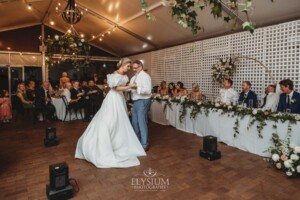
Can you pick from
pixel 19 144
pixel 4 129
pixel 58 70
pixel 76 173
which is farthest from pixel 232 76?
pixel 58 70

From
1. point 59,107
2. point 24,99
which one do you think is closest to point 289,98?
point 59,107

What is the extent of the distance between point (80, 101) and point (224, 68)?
475cm

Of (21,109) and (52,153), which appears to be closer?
(52,153)

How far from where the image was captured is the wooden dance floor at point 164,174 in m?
2.62

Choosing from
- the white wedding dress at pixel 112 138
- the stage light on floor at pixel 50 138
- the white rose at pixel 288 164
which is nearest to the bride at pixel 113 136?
the white wedding dress at pixel 112 138

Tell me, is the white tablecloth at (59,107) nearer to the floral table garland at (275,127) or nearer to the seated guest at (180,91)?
the seated guest at (180,91)

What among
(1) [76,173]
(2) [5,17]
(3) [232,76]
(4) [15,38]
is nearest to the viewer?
(1) [76,173]

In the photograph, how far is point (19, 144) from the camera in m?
4.63

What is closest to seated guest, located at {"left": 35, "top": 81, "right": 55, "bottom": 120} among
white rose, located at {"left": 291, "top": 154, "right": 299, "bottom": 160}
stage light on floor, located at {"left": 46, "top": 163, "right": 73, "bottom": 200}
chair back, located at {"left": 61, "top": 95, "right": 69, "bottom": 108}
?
chair back, located at {"left": 61, "top": 95, "right": 69, "bottom": 108}

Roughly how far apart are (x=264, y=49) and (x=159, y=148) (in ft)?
12.4

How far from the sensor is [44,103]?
22.6 feet

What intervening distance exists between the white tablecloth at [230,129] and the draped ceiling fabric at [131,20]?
268 centimetres

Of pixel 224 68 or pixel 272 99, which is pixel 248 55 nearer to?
pixel 224 68

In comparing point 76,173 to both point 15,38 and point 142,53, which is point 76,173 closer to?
point 142,53
